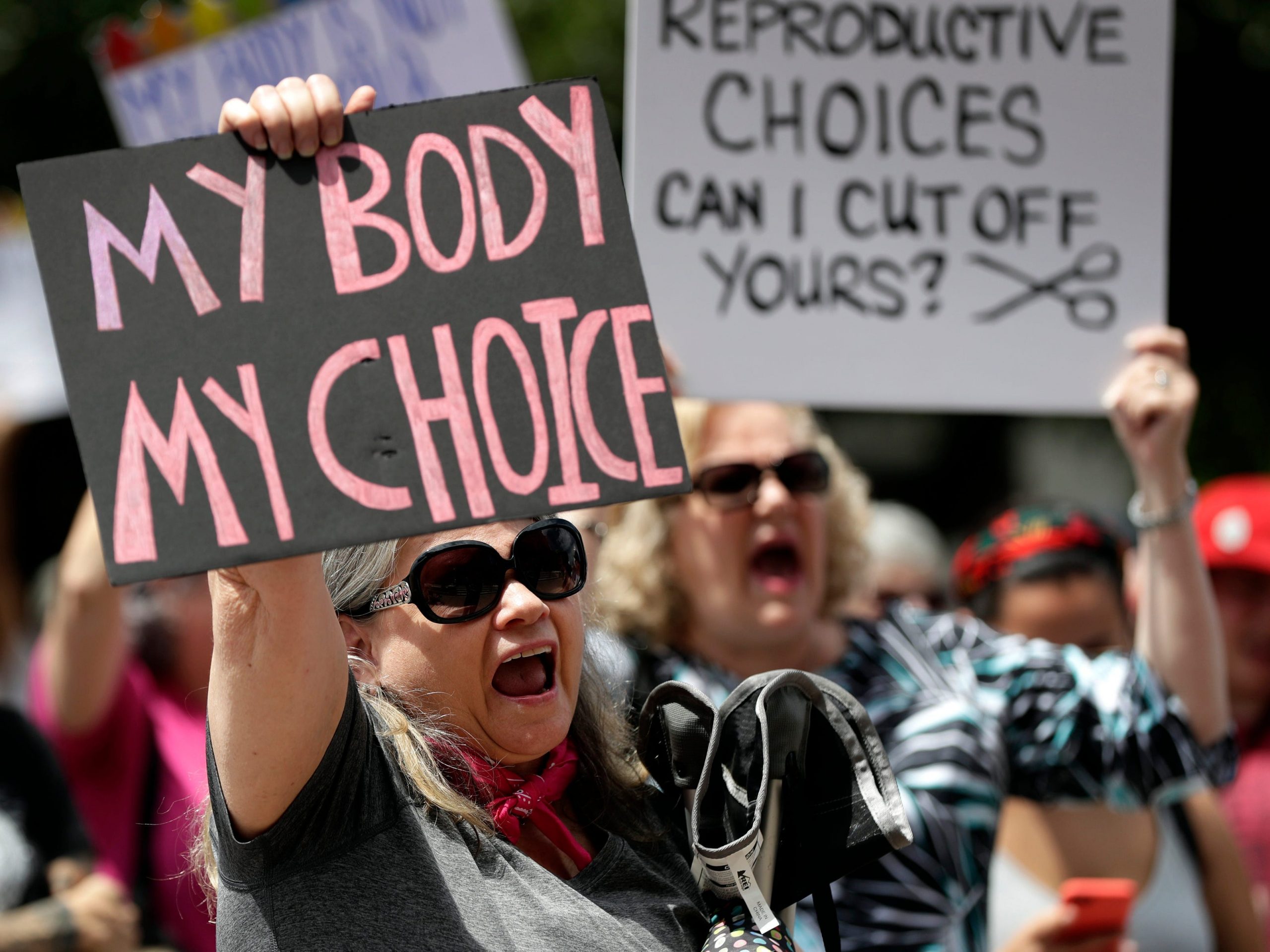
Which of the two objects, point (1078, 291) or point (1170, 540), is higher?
point (1078, 291)

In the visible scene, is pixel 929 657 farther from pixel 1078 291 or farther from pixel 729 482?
pixel 1078 291

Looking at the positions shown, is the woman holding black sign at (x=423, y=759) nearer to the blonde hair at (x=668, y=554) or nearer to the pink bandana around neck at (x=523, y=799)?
the pink bandana around neck at (x=523, y=799)

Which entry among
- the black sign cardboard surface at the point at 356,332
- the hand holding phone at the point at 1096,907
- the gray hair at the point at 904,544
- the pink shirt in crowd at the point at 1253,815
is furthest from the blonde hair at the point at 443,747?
the gray hair at the point at 904,544

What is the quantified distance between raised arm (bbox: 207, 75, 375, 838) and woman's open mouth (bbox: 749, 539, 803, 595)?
1531 millimetres

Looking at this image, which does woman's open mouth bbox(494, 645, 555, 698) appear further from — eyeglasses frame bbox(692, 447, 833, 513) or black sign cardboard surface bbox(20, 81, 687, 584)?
eyeglasses frame bbox(692, 447, 833, 513)

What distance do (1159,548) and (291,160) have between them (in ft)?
6.02

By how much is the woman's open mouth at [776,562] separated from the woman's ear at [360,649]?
1245mm

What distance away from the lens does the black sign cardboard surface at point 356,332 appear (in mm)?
1386

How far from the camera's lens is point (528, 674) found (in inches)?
68.3

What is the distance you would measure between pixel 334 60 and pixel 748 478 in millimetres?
1485

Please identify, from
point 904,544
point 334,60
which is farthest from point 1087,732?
point 904,544

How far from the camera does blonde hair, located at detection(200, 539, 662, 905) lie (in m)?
1.57

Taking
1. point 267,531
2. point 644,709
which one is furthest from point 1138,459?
point 267,531

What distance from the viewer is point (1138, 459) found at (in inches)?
102
